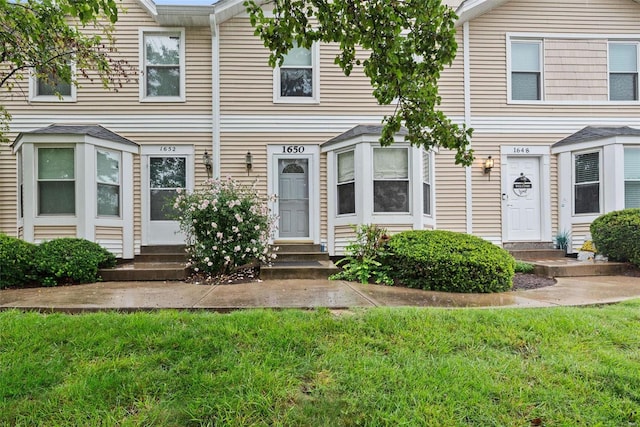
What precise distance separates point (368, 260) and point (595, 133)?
636 cm

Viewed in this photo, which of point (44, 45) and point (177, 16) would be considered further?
point (177, 16)

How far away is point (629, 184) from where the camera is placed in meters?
7.77

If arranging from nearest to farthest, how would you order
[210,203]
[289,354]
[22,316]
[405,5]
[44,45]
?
[289,354] → [405,5] → [22,316] → [44,45] → [210,203]

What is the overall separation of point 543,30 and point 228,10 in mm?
7510

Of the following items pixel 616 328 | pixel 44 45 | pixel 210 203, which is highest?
pixel 44 45

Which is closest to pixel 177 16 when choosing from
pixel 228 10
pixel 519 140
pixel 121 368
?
pixel 228 10

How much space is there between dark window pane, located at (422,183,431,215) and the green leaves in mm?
4667

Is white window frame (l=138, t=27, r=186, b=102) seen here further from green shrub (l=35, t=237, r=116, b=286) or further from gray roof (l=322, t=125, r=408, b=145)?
green shrub (l=35, t=237, r=116, b=286)

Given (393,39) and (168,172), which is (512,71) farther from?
(168,172)

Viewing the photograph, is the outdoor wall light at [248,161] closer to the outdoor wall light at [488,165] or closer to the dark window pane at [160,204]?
the dark window pane at [160,204]

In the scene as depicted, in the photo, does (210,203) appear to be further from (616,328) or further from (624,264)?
(624,264)

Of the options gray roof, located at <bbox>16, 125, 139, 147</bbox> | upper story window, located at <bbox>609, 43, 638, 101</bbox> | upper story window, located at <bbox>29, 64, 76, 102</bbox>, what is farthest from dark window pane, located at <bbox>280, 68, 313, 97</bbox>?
upper story window, located at <bbox>609, 43, 638, 101</bbox>

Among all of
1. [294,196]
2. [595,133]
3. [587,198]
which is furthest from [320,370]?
[595,133]

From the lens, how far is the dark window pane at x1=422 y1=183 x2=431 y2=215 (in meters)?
7.74
